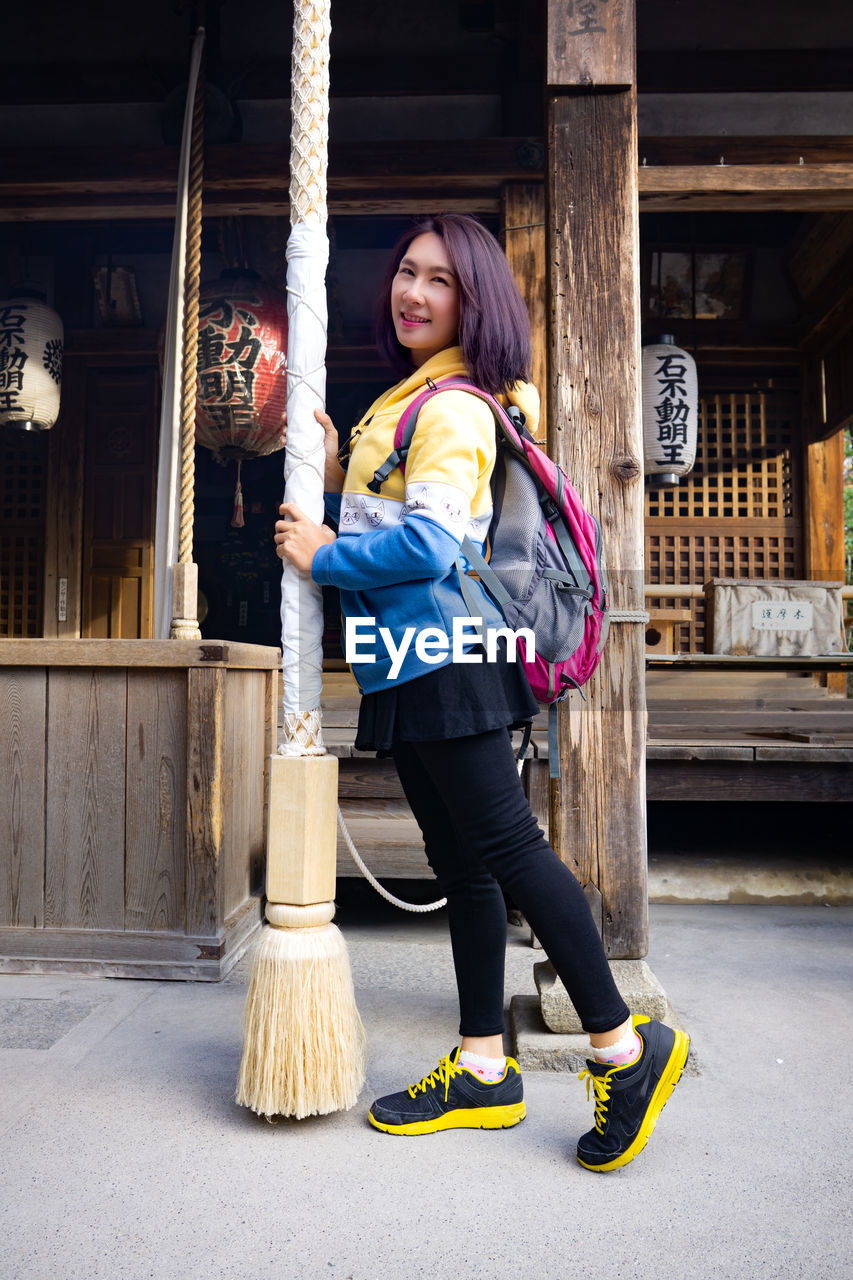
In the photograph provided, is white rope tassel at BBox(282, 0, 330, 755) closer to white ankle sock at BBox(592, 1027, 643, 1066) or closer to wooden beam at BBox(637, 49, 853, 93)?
white ankle sock at BBox(592, 1027, 643, 1066)

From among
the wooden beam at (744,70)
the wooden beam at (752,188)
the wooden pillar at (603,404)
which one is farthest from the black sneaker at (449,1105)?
the wooden beam at (744,70)

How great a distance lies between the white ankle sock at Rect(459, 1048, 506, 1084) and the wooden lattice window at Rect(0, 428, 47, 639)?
6076mm

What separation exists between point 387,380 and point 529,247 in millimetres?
2934

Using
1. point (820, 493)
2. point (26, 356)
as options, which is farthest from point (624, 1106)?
point (820, 493)

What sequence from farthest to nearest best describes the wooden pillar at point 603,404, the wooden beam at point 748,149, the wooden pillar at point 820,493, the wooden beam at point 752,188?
the wooden pillar at point 820,493, the wooden beam at point 748,149, the wooden beam at point 752,188, the wooden pillar at point 603,404

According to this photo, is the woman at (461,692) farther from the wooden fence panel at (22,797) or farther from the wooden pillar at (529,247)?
the wooden pillar at (529,247)

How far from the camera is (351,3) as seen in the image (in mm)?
5090

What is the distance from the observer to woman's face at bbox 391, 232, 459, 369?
1958 millimetres

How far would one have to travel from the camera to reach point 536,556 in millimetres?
1919

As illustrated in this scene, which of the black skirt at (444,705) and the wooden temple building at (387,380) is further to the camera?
the wooden temple building at (387,380)

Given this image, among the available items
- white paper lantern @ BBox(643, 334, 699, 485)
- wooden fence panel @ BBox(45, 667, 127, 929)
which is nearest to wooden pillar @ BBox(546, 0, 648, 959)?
wooden fence panel @ BBox(45, 667, 127, 929)

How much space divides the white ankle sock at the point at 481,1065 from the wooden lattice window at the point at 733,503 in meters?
5.34

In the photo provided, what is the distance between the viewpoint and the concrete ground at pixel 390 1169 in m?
1.54

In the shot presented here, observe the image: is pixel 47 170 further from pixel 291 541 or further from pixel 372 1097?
pixel 372 1097
